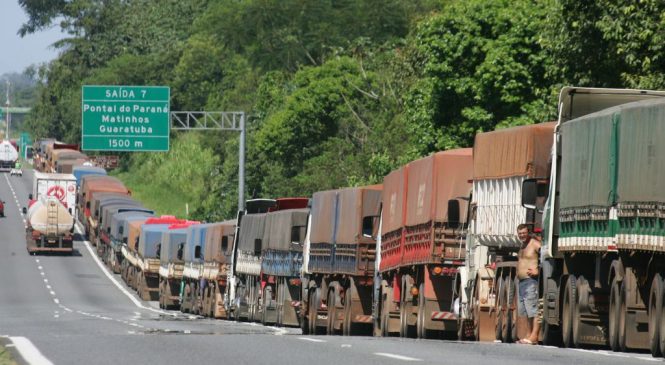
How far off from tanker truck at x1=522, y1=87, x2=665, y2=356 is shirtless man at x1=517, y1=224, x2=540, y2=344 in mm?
179

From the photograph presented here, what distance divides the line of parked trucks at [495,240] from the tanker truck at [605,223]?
0.07ft

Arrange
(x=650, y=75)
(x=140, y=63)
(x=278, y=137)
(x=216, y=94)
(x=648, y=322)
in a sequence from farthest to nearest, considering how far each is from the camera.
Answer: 1. (x=140, y=63)
2. (x=216, y=94)
3. (x=278, y=137)
4. (x=650, y=75)
5. (x=648, y=322)

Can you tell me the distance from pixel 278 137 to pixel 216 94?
41.3 meters

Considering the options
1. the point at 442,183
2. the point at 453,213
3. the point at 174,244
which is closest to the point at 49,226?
the point at 174,244

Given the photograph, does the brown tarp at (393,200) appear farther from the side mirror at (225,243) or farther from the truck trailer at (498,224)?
the side mirror at (225,243)

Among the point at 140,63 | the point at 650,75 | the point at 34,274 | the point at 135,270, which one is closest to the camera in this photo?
the point at 650,75

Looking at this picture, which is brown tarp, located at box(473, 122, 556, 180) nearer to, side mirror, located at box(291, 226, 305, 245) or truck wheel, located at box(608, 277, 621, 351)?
truck wheel, located at box(608, 277, 621, 351)

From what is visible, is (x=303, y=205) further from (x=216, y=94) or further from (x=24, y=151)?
(x=24, y=151)

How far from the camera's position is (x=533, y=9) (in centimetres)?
5238

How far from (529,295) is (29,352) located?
27.1ft

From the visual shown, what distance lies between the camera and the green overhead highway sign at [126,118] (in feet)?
188

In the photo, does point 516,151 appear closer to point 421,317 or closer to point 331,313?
point 421,317

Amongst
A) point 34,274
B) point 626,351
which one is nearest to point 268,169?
point 34,274

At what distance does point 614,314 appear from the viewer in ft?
65.0
